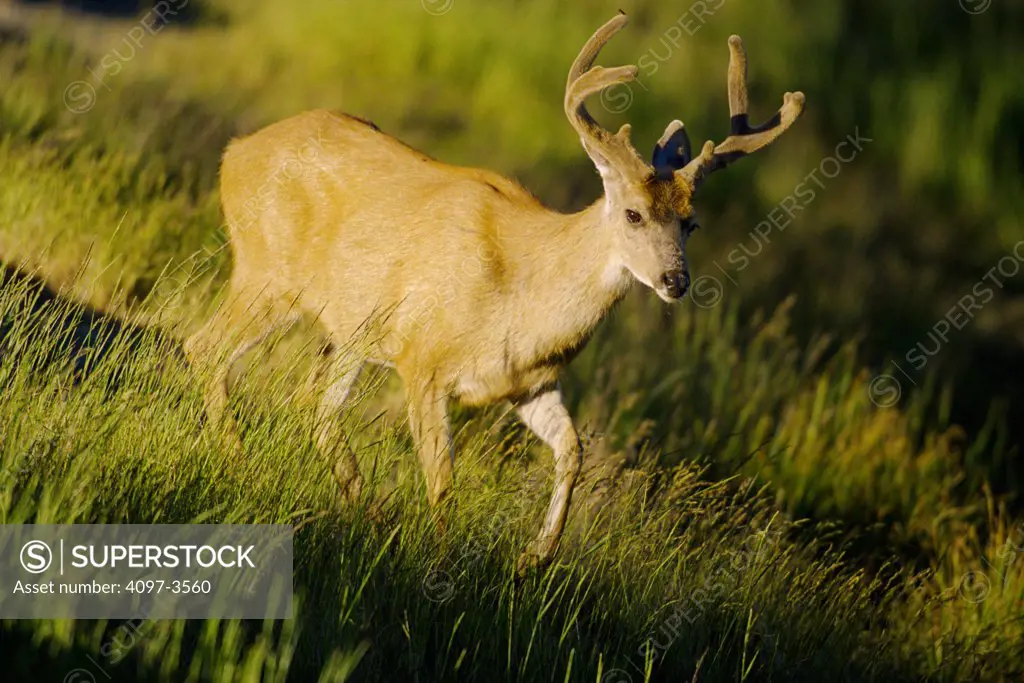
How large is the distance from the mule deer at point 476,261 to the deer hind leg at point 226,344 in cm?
2

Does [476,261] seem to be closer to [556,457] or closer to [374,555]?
[556,457]

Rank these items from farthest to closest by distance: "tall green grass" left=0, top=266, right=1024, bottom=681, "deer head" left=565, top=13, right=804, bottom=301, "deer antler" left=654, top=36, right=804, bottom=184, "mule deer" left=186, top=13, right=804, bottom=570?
"deer antler" left=654, top=36, right=804, bottom=184 → "mule deer" left=186, top=13, right=804, bottom=570 → "deer head" left=565, top=13, right=804, bottom=301 → "tall green grass" left=0, top=266, right=1024, bottom=681

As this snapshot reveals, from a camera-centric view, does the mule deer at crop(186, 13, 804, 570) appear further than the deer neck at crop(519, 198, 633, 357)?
No

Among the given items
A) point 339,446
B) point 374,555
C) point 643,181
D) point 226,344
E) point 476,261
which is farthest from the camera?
point 476,261

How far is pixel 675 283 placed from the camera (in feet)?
22.4

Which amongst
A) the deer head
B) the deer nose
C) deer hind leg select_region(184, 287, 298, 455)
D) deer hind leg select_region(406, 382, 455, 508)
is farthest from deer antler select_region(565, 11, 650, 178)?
deer hind leg select_region(184, 287, 298, 455)

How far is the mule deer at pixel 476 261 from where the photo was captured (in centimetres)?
707

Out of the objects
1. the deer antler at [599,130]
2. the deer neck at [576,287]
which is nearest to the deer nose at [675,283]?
the deer neck at [576,287]

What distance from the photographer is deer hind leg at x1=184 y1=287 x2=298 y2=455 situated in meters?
5.88

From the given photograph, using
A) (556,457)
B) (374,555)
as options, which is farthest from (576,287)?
(374,555)

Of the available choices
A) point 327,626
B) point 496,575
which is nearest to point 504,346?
point 496,575

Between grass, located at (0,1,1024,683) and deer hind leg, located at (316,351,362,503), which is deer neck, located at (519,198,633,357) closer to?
grass, located at (0,1,1024,683)

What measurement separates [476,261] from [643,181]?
0.89m

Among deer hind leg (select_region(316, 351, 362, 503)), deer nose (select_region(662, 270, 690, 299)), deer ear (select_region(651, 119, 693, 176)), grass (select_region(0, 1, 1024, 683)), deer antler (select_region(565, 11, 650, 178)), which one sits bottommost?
grass (select_region(0, 1, 1024, 683))
